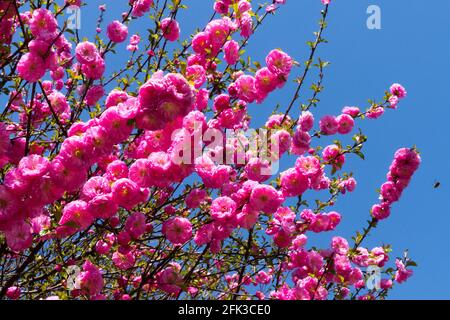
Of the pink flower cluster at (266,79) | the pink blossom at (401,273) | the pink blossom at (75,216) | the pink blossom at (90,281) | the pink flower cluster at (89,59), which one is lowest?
the pink blossom at (90,281)

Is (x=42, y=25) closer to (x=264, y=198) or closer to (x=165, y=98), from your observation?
(x=165, y=98)

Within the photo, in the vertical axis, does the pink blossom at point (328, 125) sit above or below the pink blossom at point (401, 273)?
above

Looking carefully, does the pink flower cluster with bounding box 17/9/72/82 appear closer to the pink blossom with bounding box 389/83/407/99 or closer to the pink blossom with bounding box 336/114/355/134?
the pink blossom with bounding box 336/114/355/134

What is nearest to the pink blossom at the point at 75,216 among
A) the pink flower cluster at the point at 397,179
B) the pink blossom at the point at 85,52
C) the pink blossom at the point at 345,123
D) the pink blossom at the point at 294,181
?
the pink blossom at the point at 85,52

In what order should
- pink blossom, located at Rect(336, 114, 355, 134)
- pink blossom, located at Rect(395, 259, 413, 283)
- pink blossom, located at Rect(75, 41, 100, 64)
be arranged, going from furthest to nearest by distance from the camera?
1. pink blossom, located at Rect(395, 259, 413, 283)
2. pink blossom, located at Rect(336, 114, 355, 134)
3. pink blossom, located at Rect(75, 41, 100, 64)

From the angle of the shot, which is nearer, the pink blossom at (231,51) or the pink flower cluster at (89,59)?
the pink flower cluster at (89,59)

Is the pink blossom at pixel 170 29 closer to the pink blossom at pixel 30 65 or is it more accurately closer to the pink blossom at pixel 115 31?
the pink blossom at pixel 115 31

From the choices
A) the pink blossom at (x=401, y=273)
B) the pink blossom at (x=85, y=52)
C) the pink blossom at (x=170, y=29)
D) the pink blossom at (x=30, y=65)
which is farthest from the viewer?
the pink blossom at (x=401, y=273)

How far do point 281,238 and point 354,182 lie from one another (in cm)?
223

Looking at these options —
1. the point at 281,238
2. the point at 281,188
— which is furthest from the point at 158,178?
the point at 281,238

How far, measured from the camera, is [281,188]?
3080mm

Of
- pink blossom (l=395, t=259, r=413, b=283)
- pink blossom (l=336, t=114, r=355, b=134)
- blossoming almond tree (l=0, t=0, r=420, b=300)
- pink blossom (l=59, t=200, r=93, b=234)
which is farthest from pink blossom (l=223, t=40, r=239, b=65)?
pink blossom (l=395, t=259, r=413, b=283)

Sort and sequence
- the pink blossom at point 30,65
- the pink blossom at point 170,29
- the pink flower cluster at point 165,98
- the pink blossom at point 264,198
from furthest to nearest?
1. the pink blossom at point 170,29
2. the pink blossom at point 264,198
3. the pink blossom at point 30,65
4. the pink flower cluster at point 165,98
